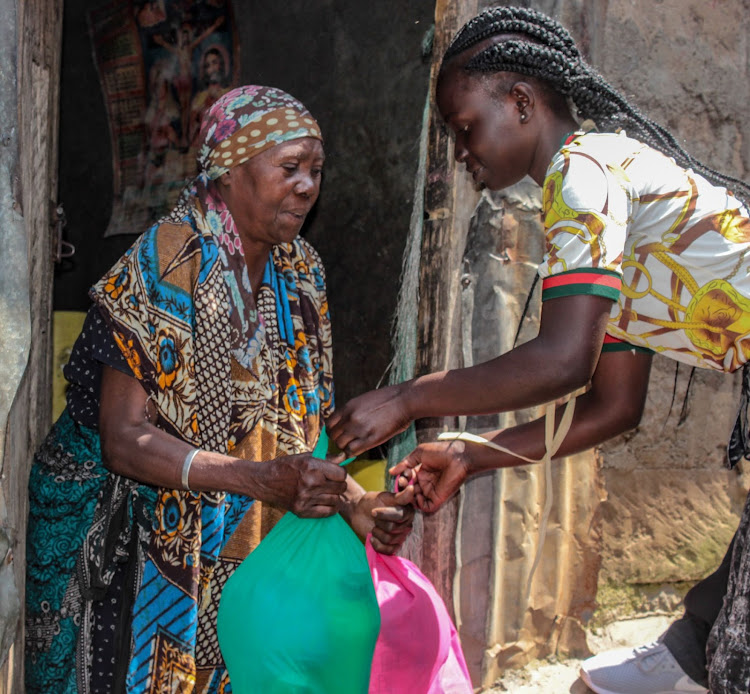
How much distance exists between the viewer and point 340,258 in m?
3.52

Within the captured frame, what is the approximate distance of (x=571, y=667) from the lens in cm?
331

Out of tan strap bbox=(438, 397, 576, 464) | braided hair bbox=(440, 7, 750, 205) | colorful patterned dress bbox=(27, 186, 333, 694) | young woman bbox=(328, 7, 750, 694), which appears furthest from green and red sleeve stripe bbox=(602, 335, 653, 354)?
colorful patterned dress bbox=(27, 186, 333, 694)

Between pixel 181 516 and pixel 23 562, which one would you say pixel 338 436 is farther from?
pixel 23 562

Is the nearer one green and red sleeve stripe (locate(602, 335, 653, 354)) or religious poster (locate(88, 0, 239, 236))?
green and red sleeve stripe (locate(602, 335, 653, 354))

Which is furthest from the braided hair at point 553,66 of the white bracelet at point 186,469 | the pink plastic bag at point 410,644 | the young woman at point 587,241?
the pink plastic bag at point 410,644

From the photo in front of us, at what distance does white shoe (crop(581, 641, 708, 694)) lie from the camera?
305cm

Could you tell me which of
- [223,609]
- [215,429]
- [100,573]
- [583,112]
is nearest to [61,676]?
[100,573]

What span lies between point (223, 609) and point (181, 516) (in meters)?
0.28

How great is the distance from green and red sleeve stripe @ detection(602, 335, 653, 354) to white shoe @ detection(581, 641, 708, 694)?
4.31ft

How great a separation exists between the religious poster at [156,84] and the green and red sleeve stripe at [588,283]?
271 centimetres

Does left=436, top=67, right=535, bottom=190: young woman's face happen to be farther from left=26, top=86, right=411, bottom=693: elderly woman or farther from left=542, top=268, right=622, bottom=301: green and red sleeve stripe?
left=26, top=86, right=411, bottom=693: elderly woman

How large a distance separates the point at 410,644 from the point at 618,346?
0.91 meters

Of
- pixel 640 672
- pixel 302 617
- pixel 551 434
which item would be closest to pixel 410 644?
pixel 302 617

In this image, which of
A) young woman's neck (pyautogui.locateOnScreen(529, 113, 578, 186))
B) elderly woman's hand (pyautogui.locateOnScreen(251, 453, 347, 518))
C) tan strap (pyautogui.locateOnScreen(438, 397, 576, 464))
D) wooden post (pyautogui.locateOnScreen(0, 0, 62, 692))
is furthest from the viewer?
tan strap (pyautogui.locateOnScreen(438, 397, 576, 464))
